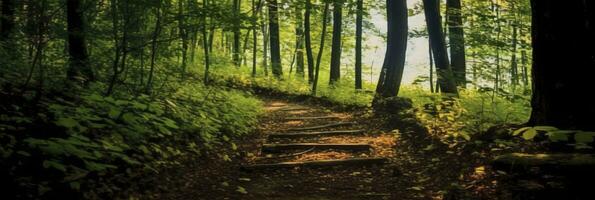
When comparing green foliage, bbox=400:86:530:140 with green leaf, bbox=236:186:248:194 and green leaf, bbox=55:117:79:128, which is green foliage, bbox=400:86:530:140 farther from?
green leaf, bbox=55:117:79:128

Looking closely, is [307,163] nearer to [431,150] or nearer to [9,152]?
[431,150]

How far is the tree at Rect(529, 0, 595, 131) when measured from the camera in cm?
444

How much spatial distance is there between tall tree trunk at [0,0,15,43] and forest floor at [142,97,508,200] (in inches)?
146

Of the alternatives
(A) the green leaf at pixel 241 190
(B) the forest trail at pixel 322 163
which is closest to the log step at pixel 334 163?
(B) the forest trail at pixel 322 163

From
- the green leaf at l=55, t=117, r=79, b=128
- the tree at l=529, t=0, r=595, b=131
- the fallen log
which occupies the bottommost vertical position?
the fallen log

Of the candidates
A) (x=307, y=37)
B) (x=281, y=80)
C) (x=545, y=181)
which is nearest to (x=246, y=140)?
(x=545, y=181)

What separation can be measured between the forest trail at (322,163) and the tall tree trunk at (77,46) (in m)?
2.83

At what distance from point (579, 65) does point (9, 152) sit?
555cm

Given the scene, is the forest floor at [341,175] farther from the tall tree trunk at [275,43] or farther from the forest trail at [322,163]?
the tall tree trunk at [275,43]

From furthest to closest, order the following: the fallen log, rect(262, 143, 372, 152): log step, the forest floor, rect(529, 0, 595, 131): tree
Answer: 1. rect(262, 143, 372, 152): log step
2. the forest floor
3. rect(529, 0, 595, 131): tree
4. the fallen log

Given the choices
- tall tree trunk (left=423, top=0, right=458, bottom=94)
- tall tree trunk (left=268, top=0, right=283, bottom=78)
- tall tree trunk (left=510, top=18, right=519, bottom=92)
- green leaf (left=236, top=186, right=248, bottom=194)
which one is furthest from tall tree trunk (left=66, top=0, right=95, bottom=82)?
tall tree trunk (left=268, top=0, right=283, bottom=78)

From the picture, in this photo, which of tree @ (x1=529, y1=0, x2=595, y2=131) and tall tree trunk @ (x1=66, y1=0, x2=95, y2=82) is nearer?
tree @ (x1=529, y1=0, x2=595, y2=131)

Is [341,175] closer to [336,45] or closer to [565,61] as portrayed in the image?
[565,61]

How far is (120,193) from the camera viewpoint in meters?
4.16
